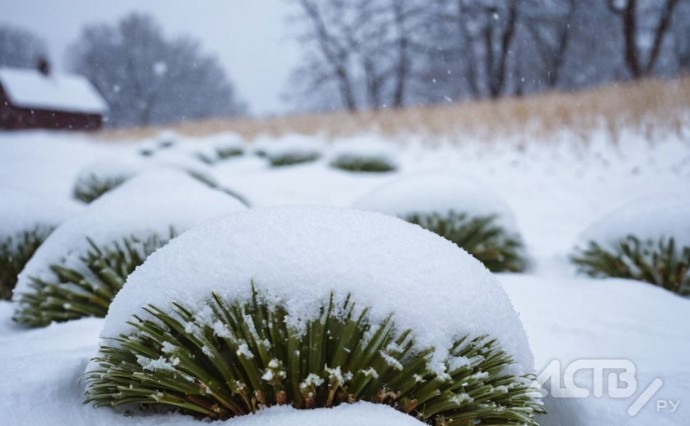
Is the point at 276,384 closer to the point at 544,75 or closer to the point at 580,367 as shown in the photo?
the point at 580,367

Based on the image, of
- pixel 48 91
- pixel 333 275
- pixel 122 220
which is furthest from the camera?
pixel 48 91

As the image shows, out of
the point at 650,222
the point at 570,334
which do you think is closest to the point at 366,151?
the point at 650,222

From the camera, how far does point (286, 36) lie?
2283cm

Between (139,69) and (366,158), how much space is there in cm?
3177

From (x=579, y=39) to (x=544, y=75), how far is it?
8.12 meters

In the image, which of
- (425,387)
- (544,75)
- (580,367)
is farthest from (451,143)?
(544,75)

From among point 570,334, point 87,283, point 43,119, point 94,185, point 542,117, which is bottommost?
point 570,334

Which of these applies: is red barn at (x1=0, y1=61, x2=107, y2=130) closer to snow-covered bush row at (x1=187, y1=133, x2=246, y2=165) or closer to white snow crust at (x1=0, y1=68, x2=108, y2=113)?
white snow crust at (x1=0, y1=68, x2=108, y2=113)

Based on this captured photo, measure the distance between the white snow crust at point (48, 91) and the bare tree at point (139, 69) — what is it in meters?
13.0

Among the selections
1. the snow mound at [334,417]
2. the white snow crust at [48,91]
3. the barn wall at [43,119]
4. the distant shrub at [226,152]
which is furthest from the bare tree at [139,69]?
the snow mound at [334,417]

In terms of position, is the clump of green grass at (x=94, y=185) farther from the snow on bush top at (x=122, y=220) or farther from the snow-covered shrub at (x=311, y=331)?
the snow-covered shrub at (x=311, y=331)

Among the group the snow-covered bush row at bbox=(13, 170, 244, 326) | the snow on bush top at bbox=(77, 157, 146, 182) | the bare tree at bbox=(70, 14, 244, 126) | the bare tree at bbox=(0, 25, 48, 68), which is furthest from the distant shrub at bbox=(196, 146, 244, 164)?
the bare tree at bbox=(70, 14, 244, 126)

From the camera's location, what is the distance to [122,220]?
7.79ft

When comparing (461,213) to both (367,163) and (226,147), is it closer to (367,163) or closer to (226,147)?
(367,163)
